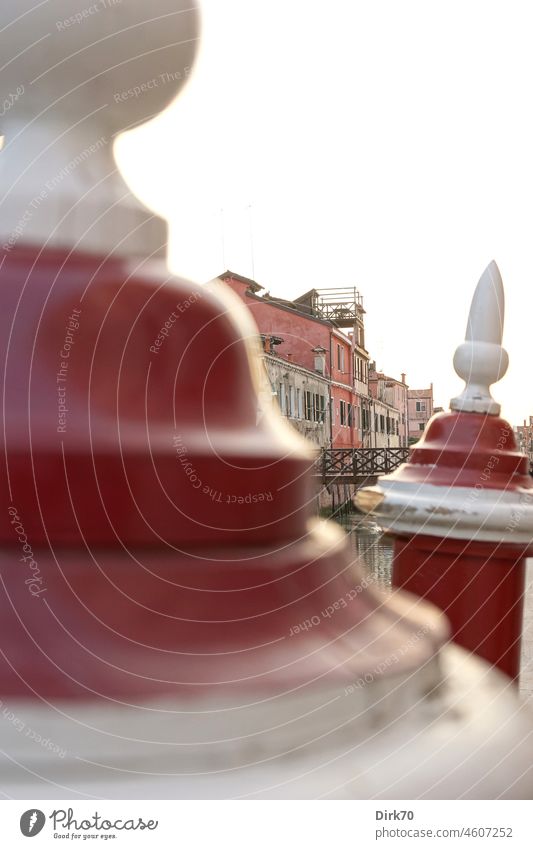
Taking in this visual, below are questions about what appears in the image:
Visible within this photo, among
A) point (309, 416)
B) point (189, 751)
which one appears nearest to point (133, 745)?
point (189, 751)

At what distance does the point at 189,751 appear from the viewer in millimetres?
610

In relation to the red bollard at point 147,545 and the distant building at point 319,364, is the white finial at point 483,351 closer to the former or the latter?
the distant building at point 319,364

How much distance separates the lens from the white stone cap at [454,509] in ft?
2.50

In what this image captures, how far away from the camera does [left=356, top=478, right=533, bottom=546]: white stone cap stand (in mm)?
763

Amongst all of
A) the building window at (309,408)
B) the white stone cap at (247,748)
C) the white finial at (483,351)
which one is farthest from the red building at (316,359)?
the white stone cap at (247,748)

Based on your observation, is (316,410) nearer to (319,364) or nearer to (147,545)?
(319,364)

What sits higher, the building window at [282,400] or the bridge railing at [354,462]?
the building window at [282,400]

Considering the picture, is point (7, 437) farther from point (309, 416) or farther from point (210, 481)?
point (309, 416)

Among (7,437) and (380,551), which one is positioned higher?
(7,437)

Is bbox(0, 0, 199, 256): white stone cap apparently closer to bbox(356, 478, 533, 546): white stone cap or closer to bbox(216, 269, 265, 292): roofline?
bbox(216, 269, 265, 292): roofline

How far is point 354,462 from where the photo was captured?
2.65 feet

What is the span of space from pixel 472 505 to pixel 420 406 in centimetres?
16

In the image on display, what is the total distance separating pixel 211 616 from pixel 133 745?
4.6 inches
